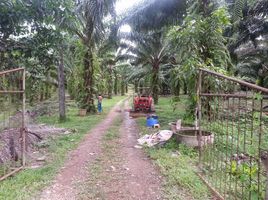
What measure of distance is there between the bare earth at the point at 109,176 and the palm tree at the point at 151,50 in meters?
10.8

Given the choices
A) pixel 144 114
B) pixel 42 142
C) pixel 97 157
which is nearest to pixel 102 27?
pixel 144 114

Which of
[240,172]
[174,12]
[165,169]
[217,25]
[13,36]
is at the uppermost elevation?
[174,12]

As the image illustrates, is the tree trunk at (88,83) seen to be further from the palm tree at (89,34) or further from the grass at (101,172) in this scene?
the grass at (101,172)

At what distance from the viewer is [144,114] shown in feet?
47.7

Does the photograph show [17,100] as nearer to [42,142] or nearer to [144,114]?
[42,142]

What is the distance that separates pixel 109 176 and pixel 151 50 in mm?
14325

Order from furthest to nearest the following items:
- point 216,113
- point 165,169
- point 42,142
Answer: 1. point 42,142
2. point 165,169
3. point 216,113

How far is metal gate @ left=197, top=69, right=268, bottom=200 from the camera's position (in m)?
3.45

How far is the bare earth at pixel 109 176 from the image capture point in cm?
443

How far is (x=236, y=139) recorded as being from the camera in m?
4.90

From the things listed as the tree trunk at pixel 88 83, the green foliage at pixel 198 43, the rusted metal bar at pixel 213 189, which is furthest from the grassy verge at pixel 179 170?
the tree trunk at pixel 88 83

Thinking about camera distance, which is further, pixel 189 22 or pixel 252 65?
pixel 252 65

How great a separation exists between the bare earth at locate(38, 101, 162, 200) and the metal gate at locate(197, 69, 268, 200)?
97 cm

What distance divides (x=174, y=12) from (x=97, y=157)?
8708 mm
